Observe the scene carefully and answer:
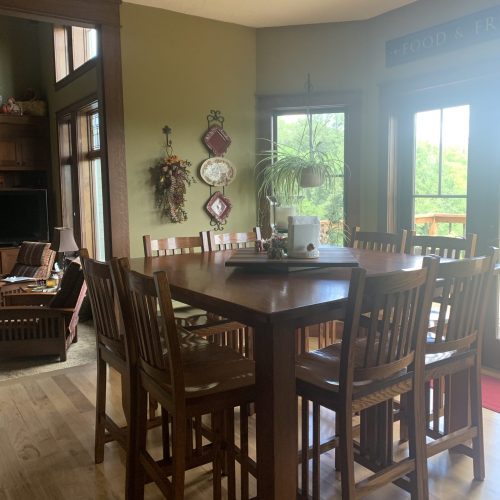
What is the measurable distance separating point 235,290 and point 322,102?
2.98m

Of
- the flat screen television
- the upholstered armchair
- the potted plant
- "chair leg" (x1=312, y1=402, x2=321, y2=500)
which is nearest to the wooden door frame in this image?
the upholstered armchair

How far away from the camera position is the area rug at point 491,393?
311 centimetres

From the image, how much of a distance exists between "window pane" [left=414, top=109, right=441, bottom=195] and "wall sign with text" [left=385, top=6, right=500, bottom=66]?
1.48 feet

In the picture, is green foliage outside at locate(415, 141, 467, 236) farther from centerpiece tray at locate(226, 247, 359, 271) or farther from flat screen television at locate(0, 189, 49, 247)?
flat screen television at locate(0, 189, 49, 247)

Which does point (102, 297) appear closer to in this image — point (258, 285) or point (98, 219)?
point (258, 285)

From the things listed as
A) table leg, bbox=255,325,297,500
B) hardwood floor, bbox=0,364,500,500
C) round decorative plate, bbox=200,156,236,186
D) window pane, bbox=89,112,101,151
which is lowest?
hardwood floor, bbox=0,364,500,500

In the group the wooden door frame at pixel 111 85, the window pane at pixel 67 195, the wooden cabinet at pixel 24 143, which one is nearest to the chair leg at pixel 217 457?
the wooden door frame at pixel 111 85

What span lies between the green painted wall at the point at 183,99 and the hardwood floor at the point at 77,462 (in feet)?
4.92

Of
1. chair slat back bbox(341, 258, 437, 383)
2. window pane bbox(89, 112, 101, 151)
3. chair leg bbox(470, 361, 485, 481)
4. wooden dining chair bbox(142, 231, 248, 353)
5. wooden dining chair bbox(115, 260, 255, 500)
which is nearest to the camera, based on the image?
chair slat back bbox(341, 258, 437, 383)

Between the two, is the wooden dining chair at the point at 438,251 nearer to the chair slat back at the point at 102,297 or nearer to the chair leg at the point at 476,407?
the chair leg at the point at 476,407

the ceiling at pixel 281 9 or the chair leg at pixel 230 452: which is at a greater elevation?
the ceiling at pixel 281 9

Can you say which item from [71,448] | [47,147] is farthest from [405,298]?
[47,147]

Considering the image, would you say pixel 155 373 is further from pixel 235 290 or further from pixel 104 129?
pixel 104 129

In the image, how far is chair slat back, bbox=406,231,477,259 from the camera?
9.00 feet
